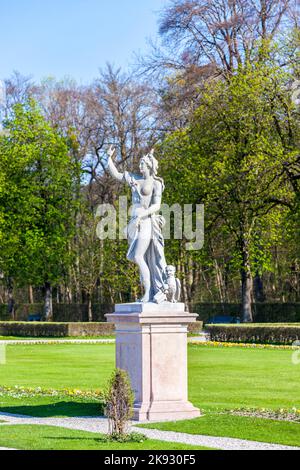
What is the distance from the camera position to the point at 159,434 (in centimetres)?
1482

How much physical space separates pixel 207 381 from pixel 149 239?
25.3 feet

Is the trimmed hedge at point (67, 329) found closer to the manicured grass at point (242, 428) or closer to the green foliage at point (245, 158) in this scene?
the green foliage at point (245, 158)

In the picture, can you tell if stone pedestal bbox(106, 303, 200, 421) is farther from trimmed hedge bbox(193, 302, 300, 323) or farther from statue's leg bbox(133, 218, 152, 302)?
trimmed hedge bbox(193, 302, 300, 323)

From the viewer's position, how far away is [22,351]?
3834 centimetres

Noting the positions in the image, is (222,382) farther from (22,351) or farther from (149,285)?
(22,351)

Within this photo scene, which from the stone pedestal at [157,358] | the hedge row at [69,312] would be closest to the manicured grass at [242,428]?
the stone pedestal at [157,358]

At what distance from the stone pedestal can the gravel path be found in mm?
885

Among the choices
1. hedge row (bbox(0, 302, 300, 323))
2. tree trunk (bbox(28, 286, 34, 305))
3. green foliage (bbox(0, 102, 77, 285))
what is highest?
→ green foliage (bbox(0, 102, 77, 285))

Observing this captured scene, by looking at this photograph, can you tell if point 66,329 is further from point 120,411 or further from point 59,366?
point 120,411

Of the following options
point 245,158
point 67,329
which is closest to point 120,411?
point 245,158

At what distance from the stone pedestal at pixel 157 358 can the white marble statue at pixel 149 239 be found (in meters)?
0.41

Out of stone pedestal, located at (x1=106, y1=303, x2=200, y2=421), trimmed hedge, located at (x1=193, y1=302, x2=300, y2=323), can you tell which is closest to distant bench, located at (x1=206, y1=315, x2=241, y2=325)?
trimmed hedge, located at (x1=193, y1=302, x2=300, y2=323)

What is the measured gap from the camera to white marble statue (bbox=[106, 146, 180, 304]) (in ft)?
57.4

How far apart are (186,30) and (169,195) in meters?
8.75
